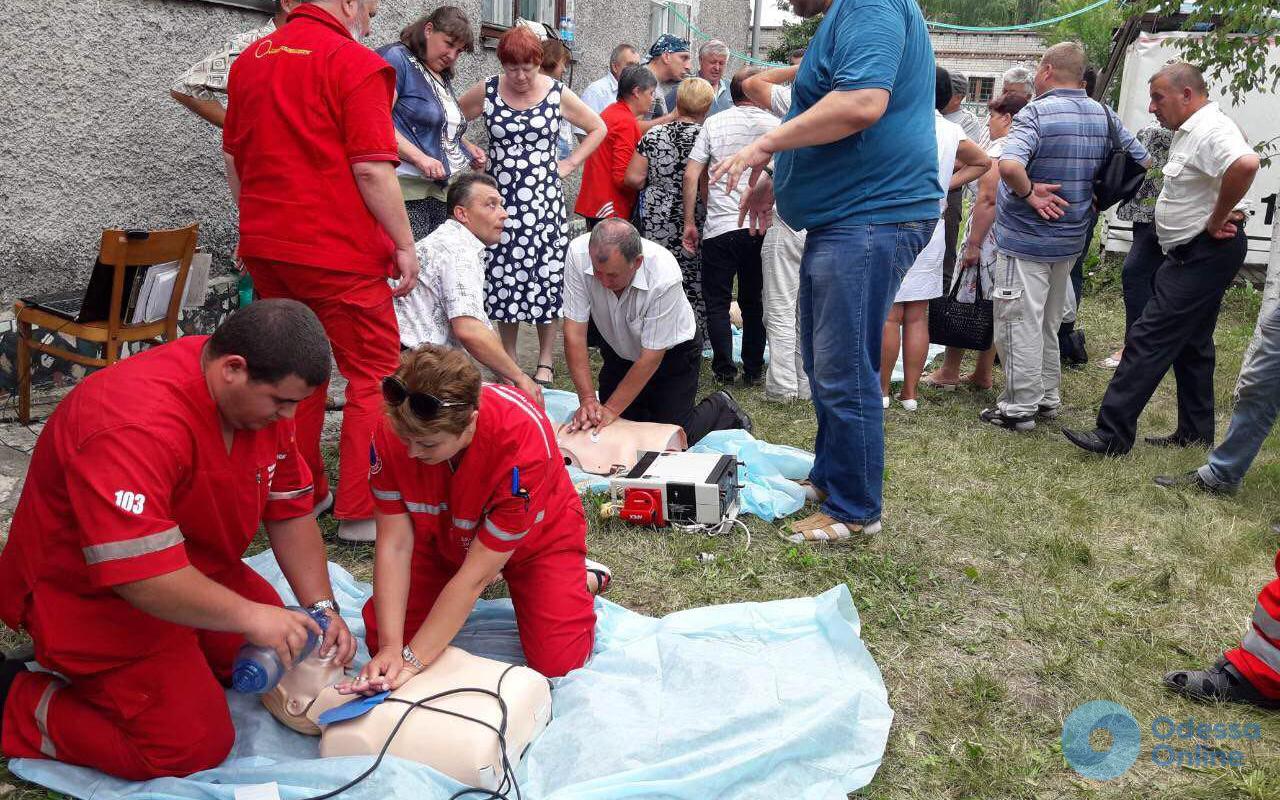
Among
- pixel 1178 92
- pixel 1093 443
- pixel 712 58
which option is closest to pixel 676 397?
pixel 1093 443

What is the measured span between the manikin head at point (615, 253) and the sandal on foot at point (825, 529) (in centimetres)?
130

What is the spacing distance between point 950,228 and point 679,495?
322cm

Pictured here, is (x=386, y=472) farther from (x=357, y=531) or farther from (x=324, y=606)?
(x=357, y=531)

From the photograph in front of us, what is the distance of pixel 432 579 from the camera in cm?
285

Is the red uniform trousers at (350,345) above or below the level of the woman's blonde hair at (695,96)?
below

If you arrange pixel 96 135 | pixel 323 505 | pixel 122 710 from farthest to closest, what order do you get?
pixel 96 135 → pixel 323 505 → pixel 122 710

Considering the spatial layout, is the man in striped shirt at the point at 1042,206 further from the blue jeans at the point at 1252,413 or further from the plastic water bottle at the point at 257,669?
the plastic water bottle at the point at 257,669

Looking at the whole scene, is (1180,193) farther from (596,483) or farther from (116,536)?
(116,536)

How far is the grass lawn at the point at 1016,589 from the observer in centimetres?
246

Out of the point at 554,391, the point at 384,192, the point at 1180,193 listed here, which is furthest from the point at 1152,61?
the point at 384,192

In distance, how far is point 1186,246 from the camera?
4.65 m

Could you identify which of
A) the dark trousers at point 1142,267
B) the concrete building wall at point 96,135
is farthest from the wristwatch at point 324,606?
the dark trousers at point 1142,267

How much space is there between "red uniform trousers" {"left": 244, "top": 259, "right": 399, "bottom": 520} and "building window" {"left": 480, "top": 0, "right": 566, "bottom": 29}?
5.60 metres

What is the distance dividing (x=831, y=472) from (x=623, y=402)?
117 centimetres
